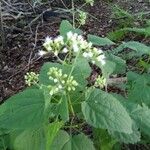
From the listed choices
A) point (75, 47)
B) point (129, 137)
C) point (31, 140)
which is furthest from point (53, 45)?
point (129, 137)

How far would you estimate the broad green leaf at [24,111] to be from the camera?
1.56 meters

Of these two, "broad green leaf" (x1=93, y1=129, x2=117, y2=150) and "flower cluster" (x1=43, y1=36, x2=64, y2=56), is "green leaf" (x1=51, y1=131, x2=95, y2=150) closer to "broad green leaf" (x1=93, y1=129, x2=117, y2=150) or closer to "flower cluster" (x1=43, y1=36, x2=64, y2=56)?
"broad green leaf" (x1=93, y1=129, x2=117, y2=150)

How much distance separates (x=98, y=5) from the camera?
4.92 m

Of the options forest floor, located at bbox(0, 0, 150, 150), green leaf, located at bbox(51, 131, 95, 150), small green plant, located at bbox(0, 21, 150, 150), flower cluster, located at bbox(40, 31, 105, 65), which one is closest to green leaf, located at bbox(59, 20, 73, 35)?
small green plant, located at bbox(0, 21, 150, 150)

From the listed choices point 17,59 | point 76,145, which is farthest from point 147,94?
point 17,59

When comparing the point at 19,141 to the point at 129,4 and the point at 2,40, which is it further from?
the point at 129,4

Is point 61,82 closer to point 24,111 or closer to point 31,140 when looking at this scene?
point 24,111

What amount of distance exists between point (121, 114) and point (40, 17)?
117 inches

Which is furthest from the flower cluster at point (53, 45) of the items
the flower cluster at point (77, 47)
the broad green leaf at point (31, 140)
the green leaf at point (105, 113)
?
the broad green leaf at point (31, 140)

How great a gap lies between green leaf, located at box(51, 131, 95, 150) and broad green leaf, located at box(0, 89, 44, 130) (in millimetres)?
156

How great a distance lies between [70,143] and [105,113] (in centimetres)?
25

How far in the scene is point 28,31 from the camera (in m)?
4.15

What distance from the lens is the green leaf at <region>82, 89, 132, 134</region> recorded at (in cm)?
151

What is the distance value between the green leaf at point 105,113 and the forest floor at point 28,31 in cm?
164
